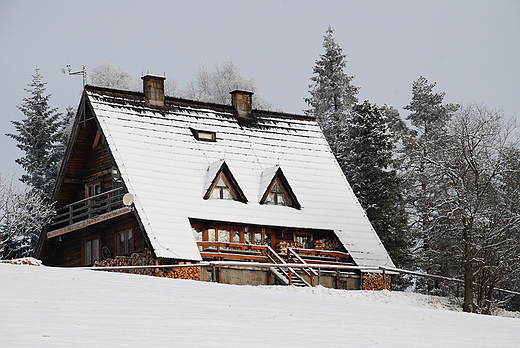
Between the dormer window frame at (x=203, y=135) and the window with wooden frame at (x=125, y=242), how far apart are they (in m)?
5.35

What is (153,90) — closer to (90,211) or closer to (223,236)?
(90,211)

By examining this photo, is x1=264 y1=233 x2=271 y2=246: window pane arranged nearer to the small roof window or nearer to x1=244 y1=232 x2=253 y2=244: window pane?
x1=244 y1=232 x2=253 y2=244: window pane

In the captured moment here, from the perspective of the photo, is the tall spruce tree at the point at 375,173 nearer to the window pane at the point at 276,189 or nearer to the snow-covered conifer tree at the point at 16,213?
the window pane at the point at 276,189

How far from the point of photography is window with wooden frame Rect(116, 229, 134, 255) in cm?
2801

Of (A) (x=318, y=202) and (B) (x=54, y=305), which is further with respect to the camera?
(A) (x=318, y=202)

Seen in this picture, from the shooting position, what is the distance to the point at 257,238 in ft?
97.2

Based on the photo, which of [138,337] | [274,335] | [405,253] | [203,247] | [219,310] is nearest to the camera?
[138,337]

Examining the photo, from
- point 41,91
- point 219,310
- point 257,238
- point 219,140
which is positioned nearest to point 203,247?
point 257,238

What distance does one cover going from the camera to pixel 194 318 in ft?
44.4

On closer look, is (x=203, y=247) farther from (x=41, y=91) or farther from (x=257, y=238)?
(x=41, y=91)

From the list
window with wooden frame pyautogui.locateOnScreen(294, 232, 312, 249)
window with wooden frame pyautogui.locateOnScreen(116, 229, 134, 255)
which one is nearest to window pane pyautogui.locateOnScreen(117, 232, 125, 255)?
window with wooden frame pyautogui.locateOnScreen(116, 229, 134, 255)

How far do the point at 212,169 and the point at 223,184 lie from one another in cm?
74

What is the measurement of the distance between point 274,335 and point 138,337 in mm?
2548

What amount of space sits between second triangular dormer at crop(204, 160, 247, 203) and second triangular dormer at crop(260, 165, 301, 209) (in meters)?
1.28
